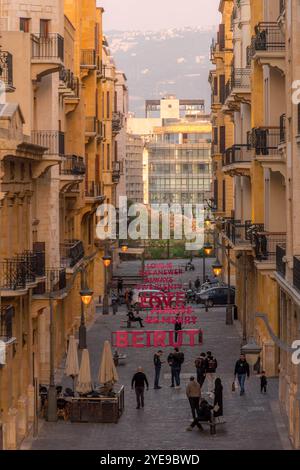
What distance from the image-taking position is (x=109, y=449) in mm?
37031

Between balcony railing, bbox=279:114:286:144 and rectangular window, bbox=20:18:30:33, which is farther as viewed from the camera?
rectangular window, bbox=20:18:30:33

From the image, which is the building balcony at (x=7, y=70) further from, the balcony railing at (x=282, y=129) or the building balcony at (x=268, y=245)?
the building balcony at (x=268, y=245)

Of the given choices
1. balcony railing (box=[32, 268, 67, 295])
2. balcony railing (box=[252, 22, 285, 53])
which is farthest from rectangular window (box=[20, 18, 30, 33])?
balcony railing (box=[32, 268, 67, 295])

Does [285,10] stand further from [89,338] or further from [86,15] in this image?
[86,15]

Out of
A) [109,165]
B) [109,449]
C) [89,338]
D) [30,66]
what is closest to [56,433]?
[109,449]

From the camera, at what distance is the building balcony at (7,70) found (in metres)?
42.0

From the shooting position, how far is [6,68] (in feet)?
144

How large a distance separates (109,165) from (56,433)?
57.0 metres

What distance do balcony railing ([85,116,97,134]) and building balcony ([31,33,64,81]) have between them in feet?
74.6

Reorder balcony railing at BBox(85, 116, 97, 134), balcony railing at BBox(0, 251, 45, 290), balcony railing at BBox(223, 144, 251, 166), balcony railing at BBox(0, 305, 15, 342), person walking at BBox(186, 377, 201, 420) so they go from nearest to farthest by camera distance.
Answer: balcony railing at BBox(0, 305, 15, 342) < balcony railing at BBox(0, 251, 45, 290) < person walking at BBox(186, 377, 201, 420) < balcony railing at BBox(223, 144, 251, 166) < balcony railing at BBox(85, 116, 97, 134)

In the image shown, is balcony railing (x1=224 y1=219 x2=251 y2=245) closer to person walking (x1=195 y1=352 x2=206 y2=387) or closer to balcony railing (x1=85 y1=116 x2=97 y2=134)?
person walking (x1=195 y1=352 x2=206 y2=387)

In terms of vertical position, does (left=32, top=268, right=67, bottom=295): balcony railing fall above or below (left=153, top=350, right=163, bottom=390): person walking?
above

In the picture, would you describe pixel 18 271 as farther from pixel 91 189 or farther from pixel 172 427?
pixel 91 189

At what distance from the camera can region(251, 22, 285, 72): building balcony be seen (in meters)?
46.7
